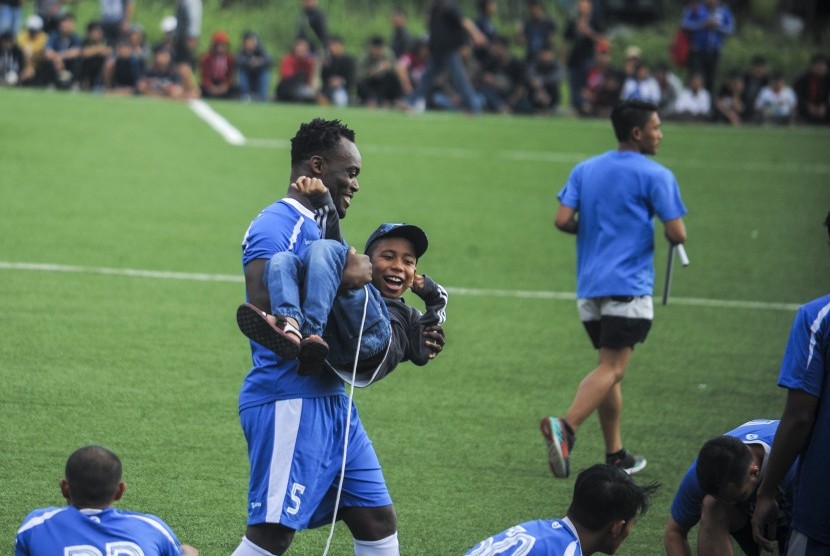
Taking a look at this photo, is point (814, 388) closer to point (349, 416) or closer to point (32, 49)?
point (349, 416)

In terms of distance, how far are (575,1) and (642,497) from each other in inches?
1286

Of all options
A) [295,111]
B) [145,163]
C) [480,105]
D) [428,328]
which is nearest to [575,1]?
[480,105]

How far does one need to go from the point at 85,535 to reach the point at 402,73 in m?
22.8

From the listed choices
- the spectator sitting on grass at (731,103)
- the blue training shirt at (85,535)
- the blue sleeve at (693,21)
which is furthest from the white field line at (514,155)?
the blue training shirt at (85,535)

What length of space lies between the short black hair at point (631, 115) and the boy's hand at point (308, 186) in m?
3.52

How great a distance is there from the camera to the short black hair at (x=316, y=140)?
5082mm

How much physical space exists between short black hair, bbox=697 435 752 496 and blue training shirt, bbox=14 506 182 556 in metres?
2.19

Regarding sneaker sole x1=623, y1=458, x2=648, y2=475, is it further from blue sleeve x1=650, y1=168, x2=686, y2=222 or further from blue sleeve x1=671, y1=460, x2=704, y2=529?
blue sleeve x1=671, y1=460, x2=704, y2=529

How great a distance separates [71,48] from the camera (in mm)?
26281

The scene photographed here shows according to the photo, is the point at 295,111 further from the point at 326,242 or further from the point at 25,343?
the point at 326,242

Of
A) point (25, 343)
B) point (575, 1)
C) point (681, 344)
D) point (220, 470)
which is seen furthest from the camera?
point (575, 1)

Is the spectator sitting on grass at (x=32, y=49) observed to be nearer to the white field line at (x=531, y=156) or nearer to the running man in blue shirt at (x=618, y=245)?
the white field line at (x=531, y=156)

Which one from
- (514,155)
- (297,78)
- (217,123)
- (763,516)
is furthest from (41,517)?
(297,78)

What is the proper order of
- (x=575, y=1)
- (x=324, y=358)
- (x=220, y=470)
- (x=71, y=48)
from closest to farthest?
(x=324, y=358), (x=220, y=470), (x=71, y=48), (x=575, y=1)
